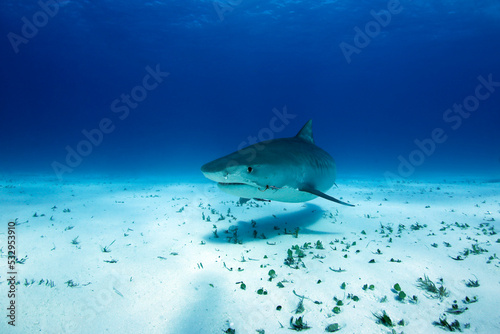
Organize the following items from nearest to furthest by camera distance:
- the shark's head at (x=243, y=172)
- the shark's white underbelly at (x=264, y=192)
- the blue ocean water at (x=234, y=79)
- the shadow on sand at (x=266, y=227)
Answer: the shark's head at (x=243, y=172) < the shark's white underbelly at (x=264, y=192) < the shadow on sand at (x=266, y=227) < the blue ocean water at (x=234, y=79)

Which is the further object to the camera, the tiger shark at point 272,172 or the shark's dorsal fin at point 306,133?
the shark's dorsal fin at point 306,133

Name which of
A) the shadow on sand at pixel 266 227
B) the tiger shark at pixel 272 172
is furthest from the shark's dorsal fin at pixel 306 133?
the shadow on sand at pixel 266 227

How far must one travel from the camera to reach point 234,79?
110 meters

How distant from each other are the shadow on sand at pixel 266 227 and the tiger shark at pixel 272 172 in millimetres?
800

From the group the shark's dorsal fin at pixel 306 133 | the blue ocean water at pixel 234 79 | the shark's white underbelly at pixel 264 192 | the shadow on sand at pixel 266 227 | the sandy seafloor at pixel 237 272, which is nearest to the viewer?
the sandy seafloor at pixel 237 272

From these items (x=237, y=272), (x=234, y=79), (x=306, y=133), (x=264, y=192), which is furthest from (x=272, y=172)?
(x=234, y=79)

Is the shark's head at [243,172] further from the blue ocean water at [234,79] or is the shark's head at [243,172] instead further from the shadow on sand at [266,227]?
the blue ocean water at [234,79]

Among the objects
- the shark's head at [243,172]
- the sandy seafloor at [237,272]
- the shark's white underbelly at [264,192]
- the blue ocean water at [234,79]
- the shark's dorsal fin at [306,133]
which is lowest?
the sandy seafloor at [237,272]

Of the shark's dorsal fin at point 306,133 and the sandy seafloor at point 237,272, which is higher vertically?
the shark's dorsal fin at point 306,133

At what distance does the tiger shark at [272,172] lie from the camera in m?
3.66

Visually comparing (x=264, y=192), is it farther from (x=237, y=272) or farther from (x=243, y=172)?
(x=237, y=272)

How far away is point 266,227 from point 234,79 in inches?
4407

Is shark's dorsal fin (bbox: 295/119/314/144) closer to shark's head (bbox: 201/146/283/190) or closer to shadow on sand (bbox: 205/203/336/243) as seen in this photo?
shadow on sand (bbox: 205/203/336/243)

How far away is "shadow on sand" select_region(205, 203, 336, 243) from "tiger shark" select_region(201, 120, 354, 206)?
80 centimetres
